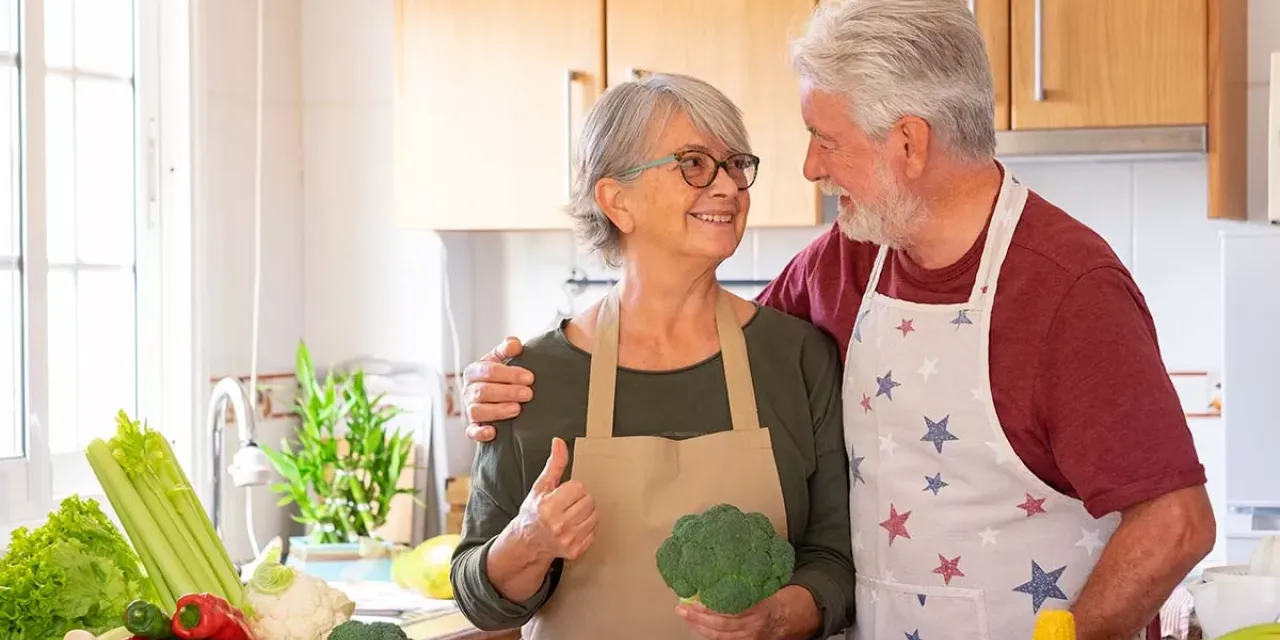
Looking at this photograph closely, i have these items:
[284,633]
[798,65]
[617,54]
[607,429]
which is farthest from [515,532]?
[617,54]

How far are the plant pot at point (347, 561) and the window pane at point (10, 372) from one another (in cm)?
63

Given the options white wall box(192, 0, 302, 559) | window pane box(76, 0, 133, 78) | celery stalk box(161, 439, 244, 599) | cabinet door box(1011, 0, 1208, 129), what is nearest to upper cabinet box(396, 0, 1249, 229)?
cabinet door box(1011, 0, 1208, 129)

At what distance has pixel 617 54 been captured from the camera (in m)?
3.31

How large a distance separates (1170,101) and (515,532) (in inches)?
71.1

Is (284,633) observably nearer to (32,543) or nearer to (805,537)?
(32,543)

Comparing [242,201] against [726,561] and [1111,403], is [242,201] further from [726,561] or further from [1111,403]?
[1111,403]

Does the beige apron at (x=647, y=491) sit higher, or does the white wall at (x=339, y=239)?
the white wall at (x=339, y=239)

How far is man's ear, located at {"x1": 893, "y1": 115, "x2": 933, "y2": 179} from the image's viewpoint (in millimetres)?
1807

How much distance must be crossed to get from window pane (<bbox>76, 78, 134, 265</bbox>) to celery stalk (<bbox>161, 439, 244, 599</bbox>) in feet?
5.73

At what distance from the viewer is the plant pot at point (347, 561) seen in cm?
321

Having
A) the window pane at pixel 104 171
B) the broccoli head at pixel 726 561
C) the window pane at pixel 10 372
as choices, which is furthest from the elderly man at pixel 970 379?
the window pane at pixel 104 171

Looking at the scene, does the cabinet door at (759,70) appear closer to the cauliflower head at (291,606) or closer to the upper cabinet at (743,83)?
the upper cabinet at (743,83)

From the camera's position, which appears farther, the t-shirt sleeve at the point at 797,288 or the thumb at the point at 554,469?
the t-shirt sleeve at the point at 797,288

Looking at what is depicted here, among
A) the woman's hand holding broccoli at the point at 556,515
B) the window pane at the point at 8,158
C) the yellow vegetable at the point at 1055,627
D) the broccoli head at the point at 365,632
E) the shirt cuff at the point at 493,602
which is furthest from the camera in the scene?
the window pane at the point at 8,158
